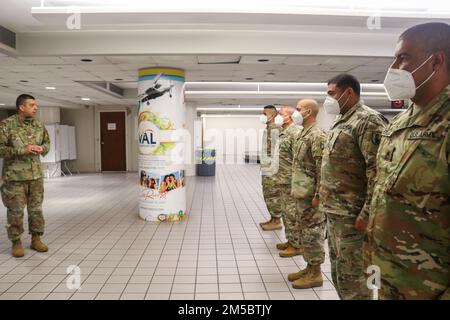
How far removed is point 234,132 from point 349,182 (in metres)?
18.5

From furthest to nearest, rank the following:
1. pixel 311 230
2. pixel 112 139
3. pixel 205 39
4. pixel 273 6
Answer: pixel 112 139 < pixel 205 39 < pixel 273 6 < pixel 311 230

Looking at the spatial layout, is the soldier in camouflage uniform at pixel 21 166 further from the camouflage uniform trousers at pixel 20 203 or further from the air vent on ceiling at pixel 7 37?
the air vent on ceiling at pixel 7 37

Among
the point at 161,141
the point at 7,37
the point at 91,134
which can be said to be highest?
the point at 7,37

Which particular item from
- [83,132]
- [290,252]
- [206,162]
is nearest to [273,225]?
[290,252]

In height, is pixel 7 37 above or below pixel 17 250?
above

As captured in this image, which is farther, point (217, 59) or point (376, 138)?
point (217, 59)

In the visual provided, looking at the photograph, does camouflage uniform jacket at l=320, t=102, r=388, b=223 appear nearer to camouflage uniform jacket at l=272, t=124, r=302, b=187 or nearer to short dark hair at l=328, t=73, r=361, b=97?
short dark hair at l=328, t=73, r=361, b=97

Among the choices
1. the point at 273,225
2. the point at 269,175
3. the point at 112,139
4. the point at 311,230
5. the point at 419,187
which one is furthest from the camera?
the point at 112,139

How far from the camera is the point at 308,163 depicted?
10.3 ft

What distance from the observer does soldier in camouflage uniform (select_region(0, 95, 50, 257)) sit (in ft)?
12.4

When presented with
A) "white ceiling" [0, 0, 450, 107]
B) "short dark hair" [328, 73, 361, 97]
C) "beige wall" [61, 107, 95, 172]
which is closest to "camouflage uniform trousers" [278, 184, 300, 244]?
"short dark hair" [328, 73, 361, 97]

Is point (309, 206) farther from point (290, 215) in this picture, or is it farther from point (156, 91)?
point (156, 91)

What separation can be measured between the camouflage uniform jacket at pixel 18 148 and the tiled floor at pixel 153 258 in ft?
3.25

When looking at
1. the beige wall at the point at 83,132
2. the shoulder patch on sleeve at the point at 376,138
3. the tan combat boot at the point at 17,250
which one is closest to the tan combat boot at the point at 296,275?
the shoulder patch on sleeve at the point at 376,138
